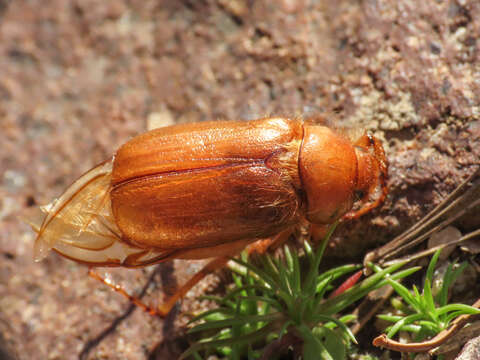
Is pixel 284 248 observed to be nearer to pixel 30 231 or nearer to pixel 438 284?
pixel 438 284

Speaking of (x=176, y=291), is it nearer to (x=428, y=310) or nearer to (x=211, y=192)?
(x=211, y=192)

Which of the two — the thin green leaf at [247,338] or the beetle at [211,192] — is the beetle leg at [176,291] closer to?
the beetle at [211,192]

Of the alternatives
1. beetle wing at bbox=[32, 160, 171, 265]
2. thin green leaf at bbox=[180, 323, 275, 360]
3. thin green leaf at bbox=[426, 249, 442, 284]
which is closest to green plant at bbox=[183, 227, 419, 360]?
thin green leaf at bbox=[180, 323, 275, 360]

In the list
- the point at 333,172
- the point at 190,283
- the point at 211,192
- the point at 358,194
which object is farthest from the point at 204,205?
the point at 358,194

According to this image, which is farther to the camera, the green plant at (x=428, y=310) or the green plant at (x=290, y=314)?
the green plant at (x=290, y=314)

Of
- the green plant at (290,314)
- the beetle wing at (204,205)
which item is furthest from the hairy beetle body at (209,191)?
the green plant at (290,314)


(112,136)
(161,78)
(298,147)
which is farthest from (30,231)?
(298,147)
